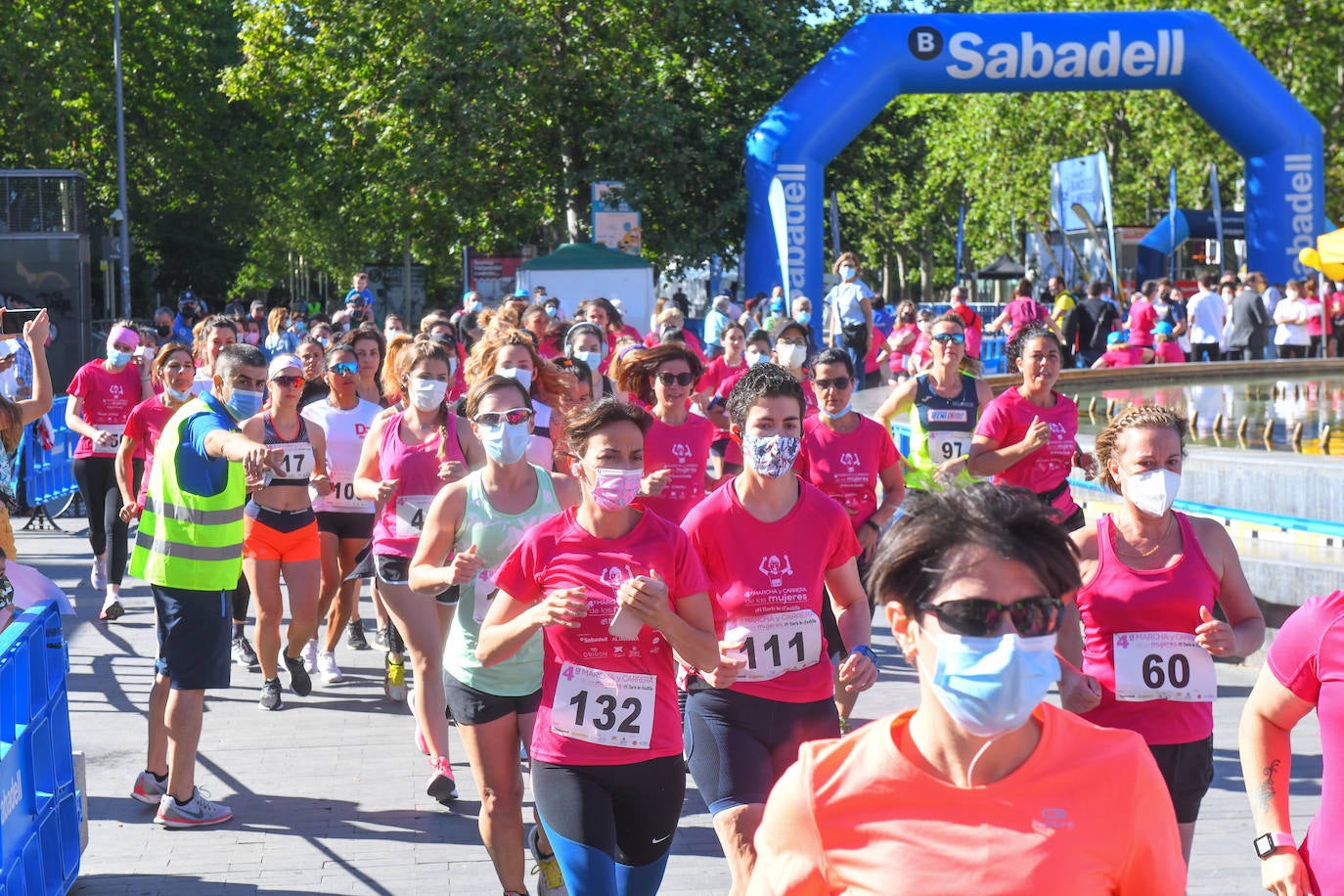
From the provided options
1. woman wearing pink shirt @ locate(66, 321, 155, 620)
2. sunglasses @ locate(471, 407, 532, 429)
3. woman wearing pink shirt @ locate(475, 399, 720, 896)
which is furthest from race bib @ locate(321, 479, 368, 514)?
woman wearing pink shirt @ locate(475, 399, 720, 896)

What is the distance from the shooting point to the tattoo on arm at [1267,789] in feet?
11.6

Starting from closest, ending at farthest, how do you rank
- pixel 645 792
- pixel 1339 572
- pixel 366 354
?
pixel 645 792
pixel 1339 572
pixel 366 354

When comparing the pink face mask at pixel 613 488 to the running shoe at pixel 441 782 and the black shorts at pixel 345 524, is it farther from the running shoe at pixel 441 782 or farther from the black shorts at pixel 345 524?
the black shorts at pixel 345 524

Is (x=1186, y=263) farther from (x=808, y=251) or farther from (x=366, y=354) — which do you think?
(x=366, y=354)

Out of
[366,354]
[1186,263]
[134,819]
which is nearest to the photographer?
[134,819]

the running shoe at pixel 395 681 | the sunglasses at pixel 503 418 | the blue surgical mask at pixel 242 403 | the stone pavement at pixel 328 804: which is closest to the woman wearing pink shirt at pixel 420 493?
the stone pavement at pixel 328 804

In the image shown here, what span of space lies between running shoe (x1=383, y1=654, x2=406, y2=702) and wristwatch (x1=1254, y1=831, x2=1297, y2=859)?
18.7 ft

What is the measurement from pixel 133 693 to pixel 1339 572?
251 inches

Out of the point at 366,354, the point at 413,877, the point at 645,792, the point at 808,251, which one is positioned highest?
the point at 808,251

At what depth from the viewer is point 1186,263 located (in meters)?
51.3

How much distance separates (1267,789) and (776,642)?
5.19 feet

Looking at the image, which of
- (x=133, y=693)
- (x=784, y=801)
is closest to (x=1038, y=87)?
(x=133, y=693)

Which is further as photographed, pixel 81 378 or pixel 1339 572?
pixel 81 378

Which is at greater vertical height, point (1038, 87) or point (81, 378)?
point (1038, 87)
